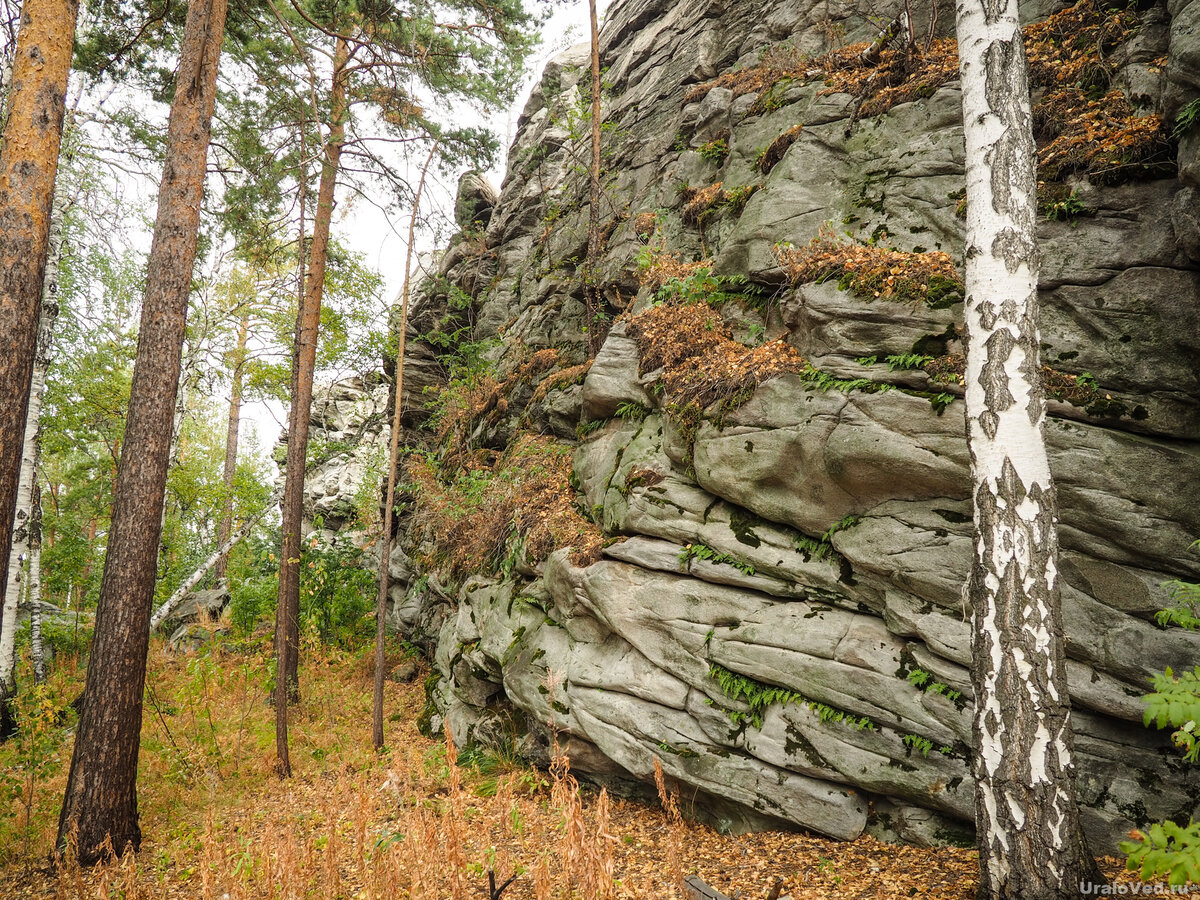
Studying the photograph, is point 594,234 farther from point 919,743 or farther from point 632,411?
point 919,743

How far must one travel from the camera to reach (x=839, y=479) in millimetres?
5410

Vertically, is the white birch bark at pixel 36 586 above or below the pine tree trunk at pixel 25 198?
below

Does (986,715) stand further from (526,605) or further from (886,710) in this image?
(526,605)

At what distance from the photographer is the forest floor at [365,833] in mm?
3395

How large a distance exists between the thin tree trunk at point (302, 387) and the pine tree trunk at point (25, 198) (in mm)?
3673

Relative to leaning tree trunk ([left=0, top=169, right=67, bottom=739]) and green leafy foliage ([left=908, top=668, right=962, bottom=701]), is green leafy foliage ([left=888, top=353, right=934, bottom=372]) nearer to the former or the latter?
green leafy foliage ([left=908, top=668, right=962, bottom=701])

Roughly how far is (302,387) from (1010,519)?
11.0 m

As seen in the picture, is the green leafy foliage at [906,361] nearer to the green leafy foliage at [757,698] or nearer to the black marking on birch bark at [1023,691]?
the black marking on birch bark at [1023,691]

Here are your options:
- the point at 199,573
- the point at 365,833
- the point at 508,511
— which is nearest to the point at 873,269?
the point at 508,511

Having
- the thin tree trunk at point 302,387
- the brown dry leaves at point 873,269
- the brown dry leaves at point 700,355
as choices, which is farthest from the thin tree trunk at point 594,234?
the thin tree trunk at point 302,387

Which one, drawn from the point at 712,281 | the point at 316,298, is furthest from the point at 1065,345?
the point at 316,298

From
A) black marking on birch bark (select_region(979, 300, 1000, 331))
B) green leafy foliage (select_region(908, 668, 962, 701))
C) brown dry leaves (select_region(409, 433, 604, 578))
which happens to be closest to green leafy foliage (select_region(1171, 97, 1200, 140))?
black marking on birch bark (select_region(979, 300, 1000, 331))

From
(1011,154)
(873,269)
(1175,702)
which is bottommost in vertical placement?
(1175,702)

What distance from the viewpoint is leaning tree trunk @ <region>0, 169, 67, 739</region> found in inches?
332
